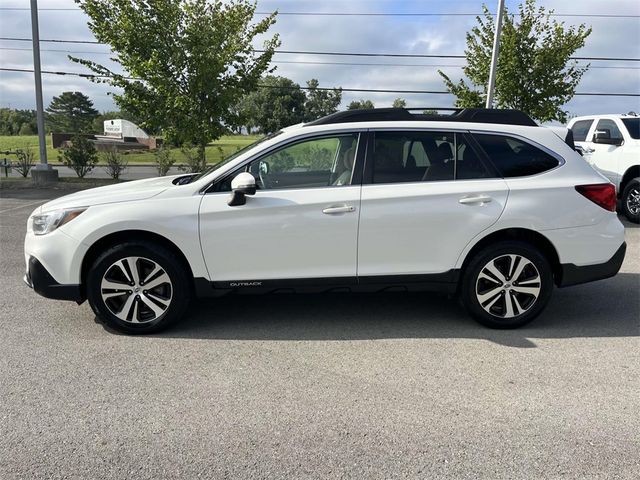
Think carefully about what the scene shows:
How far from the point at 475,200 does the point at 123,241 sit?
2894 mm

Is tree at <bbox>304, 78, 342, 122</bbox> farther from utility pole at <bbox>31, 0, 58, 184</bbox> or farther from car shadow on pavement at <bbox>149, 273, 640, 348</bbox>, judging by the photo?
car shadow on pavement at <bbox>149, 273, 640, 348</bbox>

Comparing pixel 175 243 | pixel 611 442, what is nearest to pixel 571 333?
pixel 611 442

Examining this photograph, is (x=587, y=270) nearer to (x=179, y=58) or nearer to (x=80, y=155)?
(x=179, y=58)

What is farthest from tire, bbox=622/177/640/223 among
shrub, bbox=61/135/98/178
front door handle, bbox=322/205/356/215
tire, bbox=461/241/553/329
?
shrub, bbox=61/135/98/178

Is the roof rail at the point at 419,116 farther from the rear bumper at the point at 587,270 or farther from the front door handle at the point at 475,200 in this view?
the rear bumper at the point at 587,270

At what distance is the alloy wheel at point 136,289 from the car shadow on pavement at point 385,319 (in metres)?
0.27

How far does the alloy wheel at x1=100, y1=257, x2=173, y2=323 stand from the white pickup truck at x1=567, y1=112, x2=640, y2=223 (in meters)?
8.69

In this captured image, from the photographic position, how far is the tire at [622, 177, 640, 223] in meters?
9.52

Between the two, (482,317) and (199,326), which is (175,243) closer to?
(199,326)

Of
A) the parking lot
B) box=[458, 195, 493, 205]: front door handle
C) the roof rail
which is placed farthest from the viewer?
the roof rail

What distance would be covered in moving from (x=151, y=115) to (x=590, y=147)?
1094cm

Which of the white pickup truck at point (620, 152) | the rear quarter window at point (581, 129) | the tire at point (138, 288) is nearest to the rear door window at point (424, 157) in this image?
the tire at point (138, 288)

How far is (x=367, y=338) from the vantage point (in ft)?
13.9

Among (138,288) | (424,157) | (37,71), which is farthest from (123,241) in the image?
(37,71)
